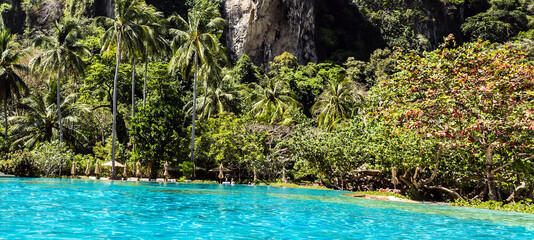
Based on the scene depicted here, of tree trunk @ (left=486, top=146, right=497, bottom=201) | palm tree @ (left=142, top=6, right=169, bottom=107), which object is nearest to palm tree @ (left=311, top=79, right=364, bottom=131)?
palm tree @ (left=142, top=6, right=169, bottom=107)

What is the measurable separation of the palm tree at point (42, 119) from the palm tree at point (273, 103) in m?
16.6

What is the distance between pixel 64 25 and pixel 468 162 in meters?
32.3

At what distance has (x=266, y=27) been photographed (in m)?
59.6

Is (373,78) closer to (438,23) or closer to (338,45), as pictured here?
(338,45)

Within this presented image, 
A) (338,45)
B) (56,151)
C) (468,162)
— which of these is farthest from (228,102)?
(468,162)

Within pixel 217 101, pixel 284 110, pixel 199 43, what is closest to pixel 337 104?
pixel 284 110

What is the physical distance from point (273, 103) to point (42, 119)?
22.2 metres

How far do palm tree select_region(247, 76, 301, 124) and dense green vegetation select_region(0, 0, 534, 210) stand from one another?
16 centimetres

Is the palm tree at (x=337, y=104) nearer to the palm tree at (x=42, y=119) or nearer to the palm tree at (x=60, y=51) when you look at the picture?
the palm tree at (x=42, y=119)

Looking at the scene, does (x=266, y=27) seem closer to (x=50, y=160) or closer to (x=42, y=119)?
(x=42, y=119)

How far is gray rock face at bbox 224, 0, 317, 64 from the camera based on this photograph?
192 ft

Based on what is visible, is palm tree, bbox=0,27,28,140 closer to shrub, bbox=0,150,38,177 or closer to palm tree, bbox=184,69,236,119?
shrub, bbox=0,150,38,177

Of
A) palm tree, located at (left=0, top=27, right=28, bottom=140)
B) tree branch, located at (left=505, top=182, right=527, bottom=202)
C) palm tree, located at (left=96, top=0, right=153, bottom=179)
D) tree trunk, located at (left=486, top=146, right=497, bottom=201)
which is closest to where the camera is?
tree trunk, located at (left=486, top=146, right=497, bottom=201)

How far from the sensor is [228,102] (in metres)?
47.3
